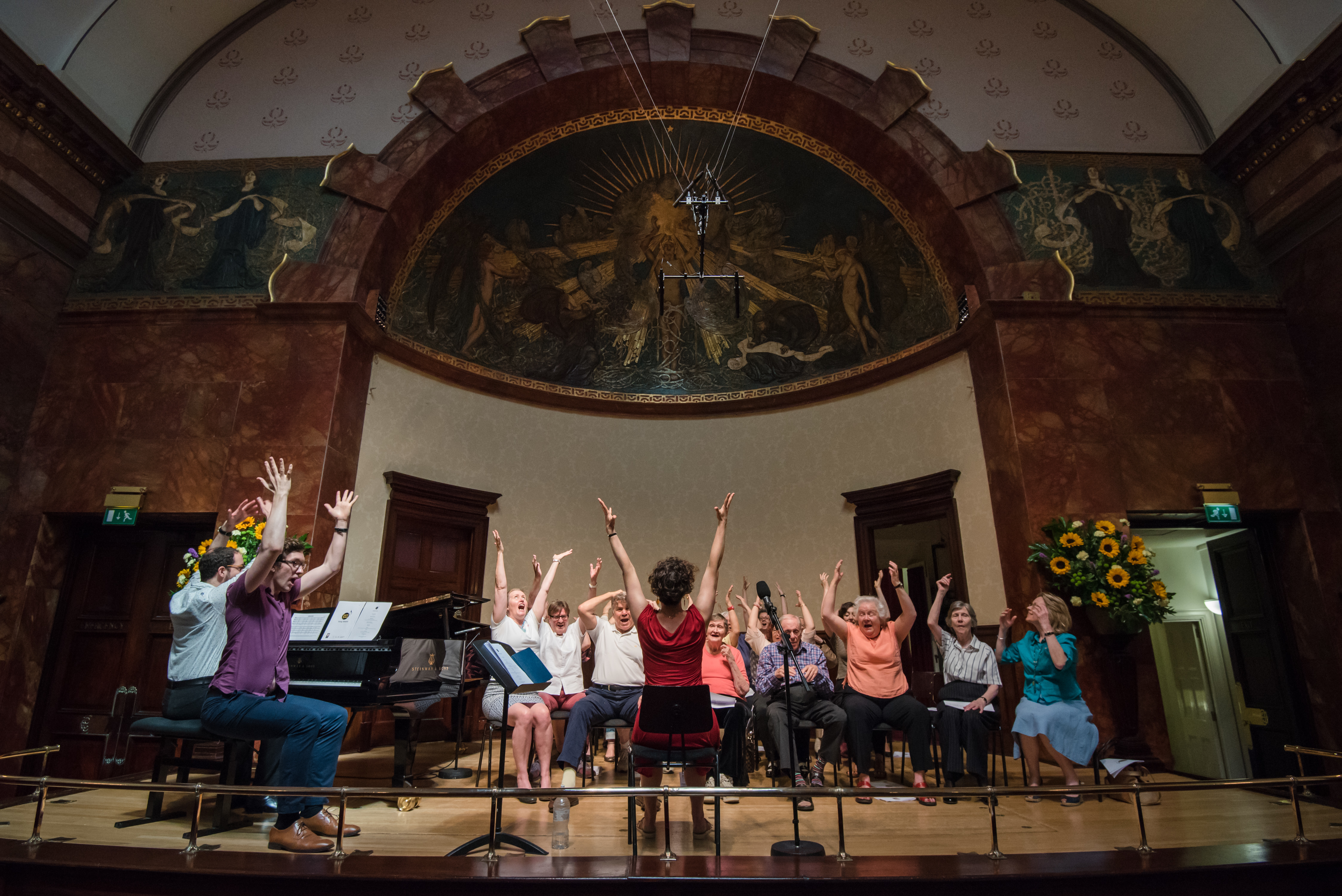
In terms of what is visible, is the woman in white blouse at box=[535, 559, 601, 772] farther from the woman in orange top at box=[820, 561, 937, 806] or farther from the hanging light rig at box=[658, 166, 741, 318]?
the hanging light rig at box=[658, 166, 741, 318]


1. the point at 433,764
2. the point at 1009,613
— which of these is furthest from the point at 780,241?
the point at 433,764

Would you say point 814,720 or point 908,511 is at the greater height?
point 908,511

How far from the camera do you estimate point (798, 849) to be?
325 centimetres

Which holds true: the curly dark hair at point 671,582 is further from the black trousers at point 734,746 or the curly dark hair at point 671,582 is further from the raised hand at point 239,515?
the raised hand at point 239,515

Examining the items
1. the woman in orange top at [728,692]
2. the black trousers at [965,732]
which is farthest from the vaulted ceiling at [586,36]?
the woman in orange top at [728,692]

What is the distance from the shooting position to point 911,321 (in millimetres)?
8914

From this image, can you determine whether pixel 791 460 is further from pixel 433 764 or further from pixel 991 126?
pixel 433 764

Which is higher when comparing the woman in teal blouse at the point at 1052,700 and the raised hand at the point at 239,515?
the raised hand at the point at 239,515

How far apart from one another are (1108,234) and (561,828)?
314 inches

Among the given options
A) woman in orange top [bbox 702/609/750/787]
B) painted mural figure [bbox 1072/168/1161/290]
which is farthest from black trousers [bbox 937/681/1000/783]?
painted mural figure [bbox 1072/168/1161/290]

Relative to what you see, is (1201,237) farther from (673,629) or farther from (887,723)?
(673,629)

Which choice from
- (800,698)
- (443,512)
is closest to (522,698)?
(800,698)

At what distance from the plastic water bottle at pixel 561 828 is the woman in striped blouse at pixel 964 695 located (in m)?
2.66

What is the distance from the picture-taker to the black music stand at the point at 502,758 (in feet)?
10.2
